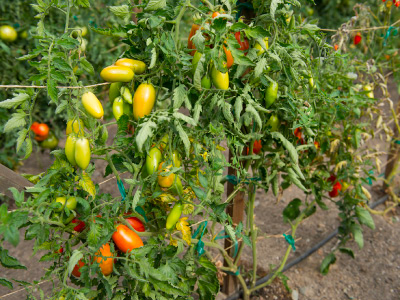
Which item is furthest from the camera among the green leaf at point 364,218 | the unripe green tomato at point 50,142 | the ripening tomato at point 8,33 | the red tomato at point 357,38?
the unripe green tomato at point 50,142

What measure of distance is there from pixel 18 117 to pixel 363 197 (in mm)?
1315

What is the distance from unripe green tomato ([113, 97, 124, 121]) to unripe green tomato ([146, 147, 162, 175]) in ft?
0.37

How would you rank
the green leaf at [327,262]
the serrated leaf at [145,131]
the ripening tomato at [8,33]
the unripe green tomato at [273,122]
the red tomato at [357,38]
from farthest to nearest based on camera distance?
the ripening tomato at [8,33] → the red tomato at [357,38] → the green leaf at [327,262] → the unripe green tomato at [273,122] → the serrated leaf at [145,131]

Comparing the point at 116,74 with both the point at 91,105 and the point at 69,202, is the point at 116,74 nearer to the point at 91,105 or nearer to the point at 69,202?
the point at 91,105

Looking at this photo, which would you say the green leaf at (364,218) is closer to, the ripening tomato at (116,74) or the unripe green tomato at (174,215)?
the unripe green tomato at (174,215)

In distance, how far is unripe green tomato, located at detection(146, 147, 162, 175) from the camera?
2.77 ft

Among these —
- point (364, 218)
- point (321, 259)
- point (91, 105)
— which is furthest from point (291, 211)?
point (91, 105)

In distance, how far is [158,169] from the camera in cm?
88

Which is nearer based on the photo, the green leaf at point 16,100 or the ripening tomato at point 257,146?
the green leaf at point 16,100

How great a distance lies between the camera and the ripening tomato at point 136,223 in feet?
3.28

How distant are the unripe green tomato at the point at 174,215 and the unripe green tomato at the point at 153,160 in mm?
114

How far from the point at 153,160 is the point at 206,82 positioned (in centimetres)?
22

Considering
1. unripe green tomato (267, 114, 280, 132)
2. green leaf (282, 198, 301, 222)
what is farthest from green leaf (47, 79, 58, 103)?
green leaf (282, 198, 301, 222)

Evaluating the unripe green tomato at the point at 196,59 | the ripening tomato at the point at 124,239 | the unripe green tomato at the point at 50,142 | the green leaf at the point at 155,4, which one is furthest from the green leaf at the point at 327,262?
the unripe green tomato at the point at 50,142
